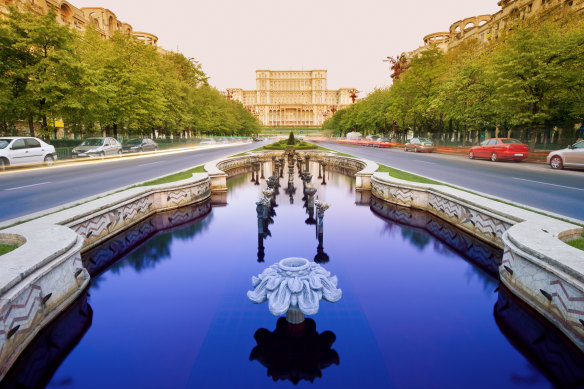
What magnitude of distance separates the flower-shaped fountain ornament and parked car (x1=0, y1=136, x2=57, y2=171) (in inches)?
823

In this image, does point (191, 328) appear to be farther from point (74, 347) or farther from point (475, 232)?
point (475, 232)

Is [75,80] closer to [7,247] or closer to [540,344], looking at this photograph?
[7,247]

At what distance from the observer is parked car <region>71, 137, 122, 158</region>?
25.2 meters

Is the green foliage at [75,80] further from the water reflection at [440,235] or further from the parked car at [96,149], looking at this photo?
the water reflection at [440,235]

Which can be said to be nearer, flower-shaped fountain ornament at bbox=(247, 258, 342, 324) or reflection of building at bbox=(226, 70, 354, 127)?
flower-shaped fountain ornament at bbox=(247, 258, 342, 324)

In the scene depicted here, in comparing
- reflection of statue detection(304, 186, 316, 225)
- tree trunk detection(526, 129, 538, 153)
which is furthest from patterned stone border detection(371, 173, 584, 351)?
tree trunk detection(526, 129, 538, 153)

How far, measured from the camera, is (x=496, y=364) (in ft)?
12.9

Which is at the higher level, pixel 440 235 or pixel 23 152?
pixel 23 152

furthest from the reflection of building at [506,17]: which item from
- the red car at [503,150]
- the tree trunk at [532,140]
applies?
the red car at [503,150]

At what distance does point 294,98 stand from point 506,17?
490 ft

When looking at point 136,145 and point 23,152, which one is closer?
point 23,152

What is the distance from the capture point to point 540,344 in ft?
13.8

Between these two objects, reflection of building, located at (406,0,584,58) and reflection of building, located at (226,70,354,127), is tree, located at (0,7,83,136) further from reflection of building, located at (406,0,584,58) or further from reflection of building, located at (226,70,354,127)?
reflection of building, located at (226,70,354,127)

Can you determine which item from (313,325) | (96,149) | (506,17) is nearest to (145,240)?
(313,325)
